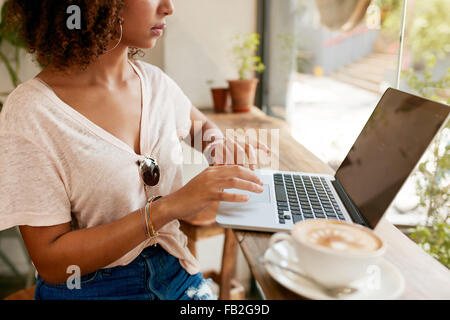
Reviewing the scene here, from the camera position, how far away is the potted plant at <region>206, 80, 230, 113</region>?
202 cm

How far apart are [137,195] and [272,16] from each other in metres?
1.58

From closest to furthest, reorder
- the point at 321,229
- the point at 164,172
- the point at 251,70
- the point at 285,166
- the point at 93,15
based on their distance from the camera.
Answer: the point at 321,229 → the point at 93,15 → the point at 164,172 → the point at 285,166 → the point at 251,70

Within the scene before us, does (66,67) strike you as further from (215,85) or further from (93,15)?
(215,85)

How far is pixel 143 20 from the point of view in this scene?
918 millimetres

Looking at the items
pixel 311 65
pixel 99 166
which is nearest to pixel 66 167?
pixel 99 166

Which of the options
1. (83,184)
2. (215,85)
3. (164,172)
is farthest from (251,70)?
(83,184)

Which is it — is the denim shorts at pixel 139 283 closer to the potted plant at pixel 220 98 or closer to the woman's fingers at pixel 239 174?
the woman's fingers at pixel 239 174

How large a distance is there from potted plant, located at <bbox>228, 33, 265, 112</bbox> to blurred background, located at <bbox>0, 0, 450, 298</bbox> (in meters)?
0.07

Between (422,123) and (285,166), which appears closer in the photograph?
(422,123)

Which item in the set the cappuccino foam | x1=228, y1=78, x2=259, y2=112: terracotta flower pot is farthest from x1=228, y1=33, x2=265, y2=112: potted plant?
the cappuccino foam

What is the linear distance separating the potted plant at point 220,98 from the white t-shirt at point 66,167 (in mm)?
1035

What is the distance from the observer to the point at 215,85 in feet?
7.16

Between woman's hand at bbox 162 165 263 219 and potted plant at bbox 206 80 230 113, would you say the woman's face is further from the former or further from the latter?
potted plant at bbox 206 80 230 113

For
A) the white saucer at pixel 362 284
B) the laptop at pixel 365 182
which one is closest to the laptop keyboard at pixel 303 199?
the laptop at pixel 365 182
